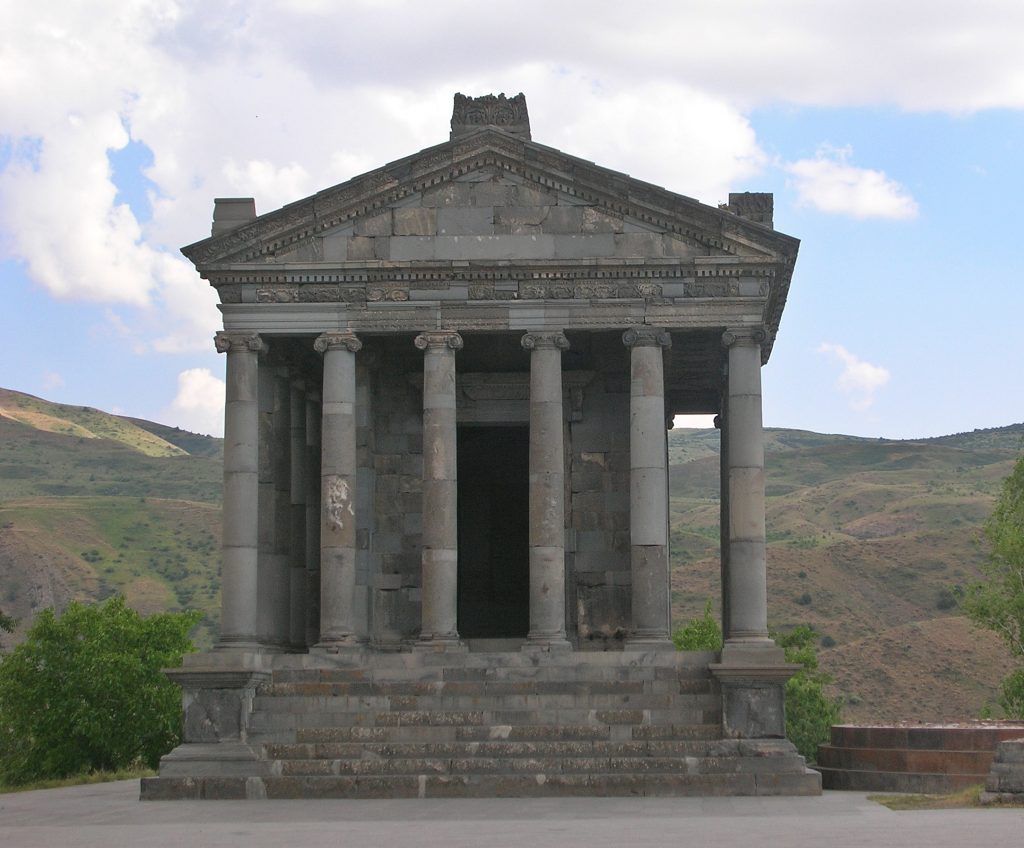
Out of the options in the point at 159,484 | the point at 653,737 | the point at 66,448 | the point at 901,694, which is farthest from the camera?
the point at 66,448

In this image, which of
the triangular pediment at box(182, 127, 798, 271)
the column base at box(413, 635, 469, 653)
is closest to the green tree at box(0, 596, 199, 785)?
the column base at box(413, 635, 469, 653)

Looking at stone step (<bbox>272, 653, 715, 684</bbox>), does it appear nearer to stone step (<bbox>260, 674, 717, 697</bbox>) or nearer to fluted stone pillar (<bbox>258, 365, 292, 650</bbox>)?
stone step (<bbox>260, 674, 717, 697</bbox>)

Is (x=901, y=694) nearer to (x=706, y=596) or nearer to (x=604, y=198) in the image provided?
(x=706, y=596)

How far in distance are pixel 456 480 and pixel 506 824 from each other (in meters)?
12.0

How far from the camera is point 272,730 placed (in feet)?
88.7

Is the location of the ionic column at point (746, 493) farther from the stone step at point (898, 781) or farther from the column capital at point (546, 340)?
the column capital at point (546, 340)

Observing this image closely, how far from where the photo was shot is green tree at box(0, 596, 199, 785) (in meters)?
40.5

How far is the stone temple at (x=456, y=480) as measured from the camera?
2619 cm

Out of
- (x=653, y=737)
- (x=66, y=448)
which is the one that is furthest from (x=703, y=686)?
(x=66, y=448)

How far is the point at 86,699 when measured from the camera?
4109cm

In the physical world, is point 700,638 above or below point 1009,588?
below

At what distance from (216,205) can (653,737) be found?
12992 millimetres

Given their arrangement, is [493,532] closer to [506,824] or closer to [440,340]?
[440,340]

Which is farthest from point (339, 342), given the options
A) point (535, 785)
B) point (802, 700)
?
point (802, 700)
